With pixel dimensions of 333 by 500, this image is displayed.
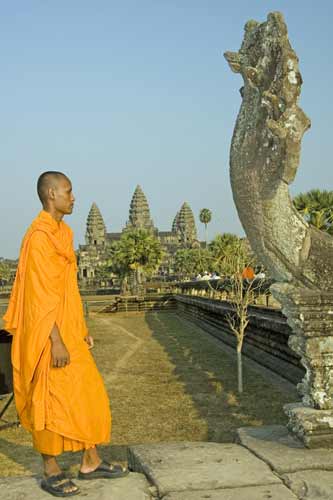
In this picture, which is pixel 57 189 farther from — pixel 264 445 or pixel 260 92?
pixel 264 445

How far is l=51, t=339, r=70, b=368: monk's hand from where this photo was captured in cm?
339

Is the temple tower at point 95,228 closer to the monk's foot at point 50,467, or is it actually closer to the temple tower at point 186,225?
the temple tower at point 186,225

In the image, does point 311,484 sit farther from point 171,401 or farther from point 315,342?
point 171,401

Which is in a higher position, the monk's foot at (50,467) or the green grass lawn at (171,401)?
the monk's foot at (50,467)

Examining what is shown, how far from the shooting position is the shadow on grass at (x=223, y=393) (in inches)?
258

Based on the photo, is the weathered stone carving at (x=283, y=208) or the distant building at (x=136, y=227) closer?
the weathered stone carving at (x=283, y=208)

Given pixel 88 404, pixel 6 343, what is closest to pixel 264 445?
pixel 88 404

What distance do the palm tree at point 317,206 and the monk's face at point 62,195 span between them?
71.7 feet

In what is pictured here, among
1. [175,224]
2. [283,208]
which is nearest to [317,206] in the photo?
[283,208]

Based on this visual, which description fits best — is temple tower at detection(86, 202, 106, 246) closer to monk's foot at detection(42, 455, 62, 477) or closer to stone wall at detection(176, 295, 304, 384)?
stone wall at detection(176, 295, 304, 384)

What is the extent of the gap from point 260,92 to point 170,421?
4063mm

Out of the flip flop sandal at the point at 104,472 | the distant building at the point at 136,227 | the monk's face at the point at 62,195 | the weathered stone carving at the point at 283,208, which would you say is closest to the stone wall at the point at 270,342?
the weathered stone carving at the point at 283,208

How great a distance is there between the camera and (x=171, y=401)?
305 inches

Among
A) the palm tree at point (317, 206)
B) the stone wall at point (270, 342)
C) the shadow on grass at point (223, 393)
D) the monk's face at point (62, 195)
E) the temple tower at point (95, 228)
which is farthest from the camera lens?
the temple tower at point (95, 228)
